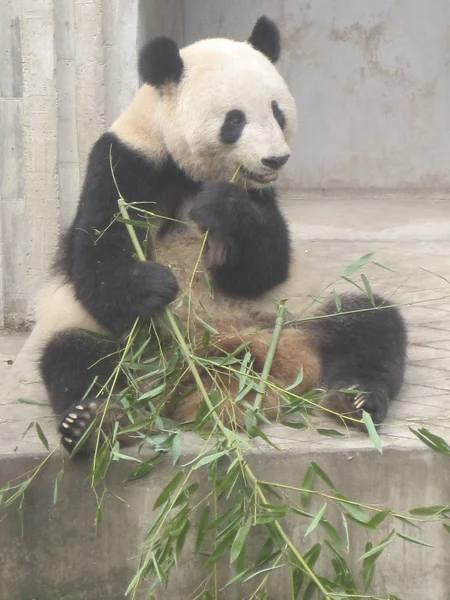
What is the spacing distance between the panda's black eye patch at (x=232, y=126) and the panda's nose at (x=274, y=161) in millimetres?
168

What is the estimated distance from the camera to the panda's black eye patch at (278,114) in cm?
369

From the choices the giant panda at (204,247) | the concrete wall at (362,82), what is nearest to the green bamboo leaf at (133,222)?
the giant panda at (204,247)

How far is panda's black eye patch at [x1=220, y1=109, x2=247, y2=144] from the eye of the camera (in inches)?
142

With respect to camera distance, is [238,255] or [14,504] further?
[238,255]

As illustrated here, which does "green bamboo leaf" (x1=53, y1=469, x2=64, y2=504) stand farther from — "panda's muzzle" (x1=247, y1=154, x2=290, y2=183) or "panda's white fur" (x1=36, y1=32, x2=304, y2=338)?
"panda's muzzle" (x1=247, y1=154, x2=290, y2=183)

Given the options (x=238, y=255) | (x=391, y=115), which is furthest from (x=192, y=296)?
(x=391, y=115)

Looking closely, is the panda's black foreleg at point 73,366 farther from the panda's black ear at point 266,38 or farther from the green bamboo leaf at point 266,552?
the panda's black ear at point 266,38

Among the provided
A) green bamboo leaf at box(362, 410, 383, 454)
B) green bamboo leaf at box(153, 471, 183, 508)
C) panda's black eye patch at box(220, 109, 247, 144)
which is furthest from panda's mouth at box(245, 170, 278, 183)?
green bamboo leaf at box(153, 471, 183, 508)

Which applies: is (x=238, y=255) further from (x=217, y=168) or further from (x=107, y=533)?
(x=107, y=533)

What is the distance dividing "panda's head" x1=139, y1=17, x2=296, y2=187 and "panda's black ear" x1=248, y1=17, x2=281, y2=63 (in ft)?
0.57

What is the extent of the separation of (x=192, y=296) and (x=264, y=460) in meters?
0.80

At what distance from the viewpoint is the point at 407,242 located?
20.2 ft

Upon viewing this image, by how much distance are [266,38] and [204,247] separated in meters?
0.87

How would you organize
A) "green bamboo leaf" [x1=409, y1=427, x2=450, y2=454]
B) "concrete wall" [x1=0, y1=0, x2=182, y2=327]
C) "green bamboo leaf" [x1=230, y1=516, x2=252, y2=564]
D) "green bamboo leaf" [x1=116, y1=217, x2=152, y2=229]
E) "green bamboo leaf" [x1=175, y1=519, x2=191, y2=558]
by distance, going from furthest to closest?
"concrete wall" [x1=0, y1=0, x2=182, y2=327] < "green bamboo leaf" [x1=116, y1=217, x2=152, y2=229] < "green bamboo leaf" [x1=409, y1=427, x2=450, y2=454] < "green bamboo leaf" [x1=175, y1=519, x2=191, y2=558] < "green bamboo leaf" [x1=230, y1=516, x2=252, y2=564]
